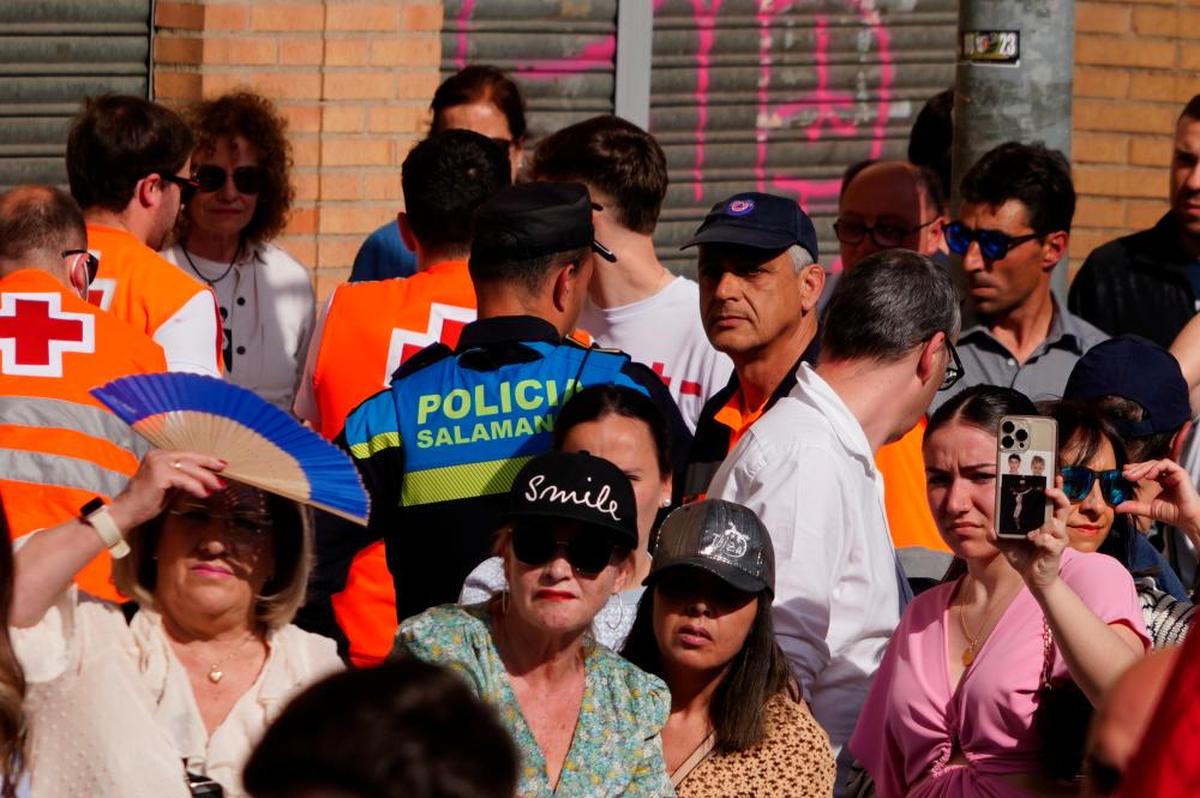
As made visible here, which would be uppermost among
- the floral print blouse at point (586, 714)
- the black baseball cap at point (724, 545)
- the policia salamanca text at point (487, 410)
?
the policia salamanca text at point (487, 410)

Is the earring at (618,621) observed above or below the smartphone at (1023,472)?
below

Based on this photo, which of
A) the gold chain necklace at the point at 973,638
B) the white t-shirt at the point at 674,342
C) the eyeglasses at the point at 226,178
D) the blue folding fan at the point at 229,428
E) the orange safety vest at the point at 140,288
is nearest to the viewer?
the blue folding fan at the point at 229,428

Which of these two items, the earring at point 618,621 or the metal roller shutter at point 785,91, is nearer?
the earring at point 618,621

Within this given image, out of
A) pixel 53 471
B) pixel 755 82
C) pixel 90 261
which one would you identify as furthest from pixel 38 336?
pixel 755 82

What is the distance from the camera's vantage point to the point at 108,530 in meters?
4.00

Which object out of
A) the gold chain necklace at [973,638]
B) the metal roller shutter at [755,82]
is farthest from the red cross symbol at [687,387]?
the metal roller shutter at [755,82]

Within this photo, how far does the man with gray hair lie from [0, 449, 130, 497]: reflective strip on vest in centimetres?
145

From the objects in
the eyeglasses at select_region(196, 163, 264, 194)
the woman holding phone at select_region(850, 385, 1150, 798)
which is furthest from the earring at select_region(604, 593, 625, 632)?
the eyeglasses at select_region(196, 163, 264, 194)

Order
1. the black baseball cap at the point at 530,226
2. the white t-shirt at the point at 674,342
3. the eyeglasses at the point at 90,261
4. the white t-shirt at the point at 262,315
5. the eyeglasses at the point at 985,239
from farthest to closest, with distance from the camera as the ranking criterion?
the white t-shirt at the point at 262,315, the eyeglasses at the point at 985,239, the white t-shirt at the point at 674,342, the eyeglasses at the point at 90,261, the black baseball cap at the point at 530,226

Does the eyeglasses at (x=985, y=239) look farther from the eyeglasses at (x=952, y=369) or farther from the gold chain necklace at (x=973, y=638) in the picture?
the gold chain necklace at (x=973, y=638)

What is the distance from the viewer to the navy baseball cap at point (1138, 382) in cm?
533

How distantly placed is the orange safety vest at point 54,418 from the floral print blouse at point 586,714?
1.39 meters

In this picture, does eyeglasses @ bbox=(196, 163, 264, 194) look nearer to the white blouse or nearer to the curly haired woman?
the curly haired woman

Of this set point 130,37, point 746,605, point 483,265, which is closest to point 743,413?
point 483,265
